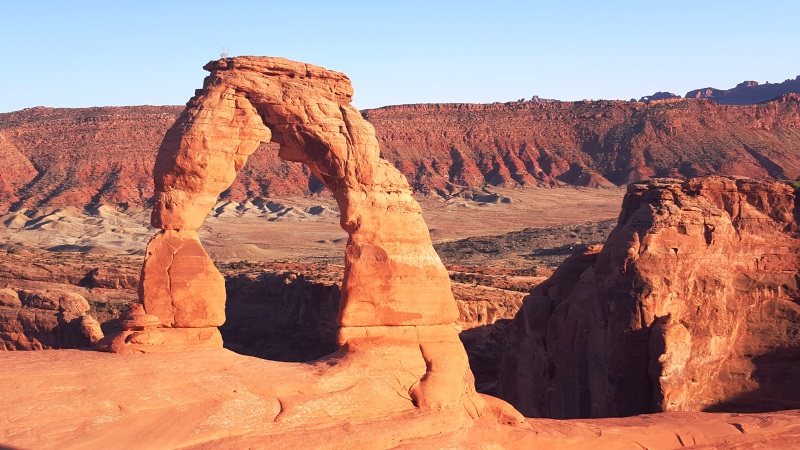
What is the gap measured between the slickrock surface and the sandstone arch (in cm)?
63

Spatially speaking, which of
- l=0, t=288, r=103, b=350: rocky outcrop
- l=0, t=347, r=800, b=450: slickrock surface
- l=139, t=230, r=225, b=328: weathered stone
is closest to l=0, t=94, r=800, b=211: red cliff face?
l=0, t=288, r=103, b=350: rocky outcrop

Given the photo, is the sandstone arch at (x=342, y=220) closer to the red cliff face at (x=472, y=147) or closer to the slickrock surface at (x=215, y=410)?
the slickrock surface at (x=215, y=410)

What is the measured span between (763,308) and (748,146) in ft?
298

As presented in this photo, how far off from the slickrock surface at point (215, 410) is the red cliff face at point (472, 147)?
79750 millimetres

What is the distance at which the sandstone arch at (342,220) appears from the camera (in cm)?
1463

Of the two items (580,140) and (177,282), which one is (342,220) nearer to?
(177,282)

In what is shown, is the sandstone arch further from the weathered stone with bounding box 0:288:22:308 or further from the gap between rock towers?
the weathered stone with bounding box 0:288:22:308

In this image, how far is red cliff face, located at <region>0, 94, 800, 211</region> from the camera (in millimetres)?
94875

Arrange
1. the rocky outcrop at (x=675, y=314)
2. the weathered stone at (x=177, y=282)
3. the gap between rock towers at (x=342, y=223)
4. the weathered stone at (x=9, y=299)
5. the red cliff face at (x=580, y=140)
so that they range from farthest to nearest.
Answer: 1. the red cliff face at (x=580, y=140)
2. the weathered stone at (x=9, y=299)
3. the rocky outcrop at (x=675, y=314)
4. the weathered stone at (x=177, y=282)
5. the gap between rock towers at (x=342, y=223)

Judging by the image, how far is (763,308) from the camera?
20.2 metres

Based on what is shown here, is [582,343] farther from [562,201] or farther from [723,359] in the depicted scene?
[562,201]

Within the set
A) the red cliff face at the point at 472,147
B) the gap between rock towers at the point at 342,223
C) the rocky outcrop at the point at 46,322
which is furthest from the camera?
the red cliff face at the point at 472,147

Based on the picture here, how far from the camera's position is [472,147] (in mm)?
112438

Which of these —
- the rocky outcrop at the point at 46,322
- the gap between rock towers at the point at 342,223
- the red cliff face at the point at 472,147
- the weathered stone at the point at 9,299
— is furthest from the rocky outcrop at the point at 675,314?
the red cliff face at the point at 472,147
